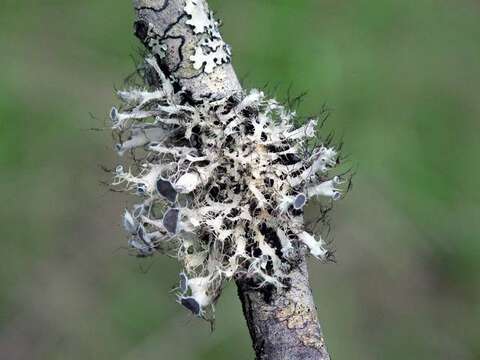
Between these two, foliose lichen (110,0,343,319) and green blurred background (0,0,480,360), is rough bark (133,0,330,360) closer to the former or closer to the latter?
foliose lichen (110,0,343,319)

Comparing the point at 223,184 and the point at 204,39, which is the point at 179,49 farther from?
the point at 223,184

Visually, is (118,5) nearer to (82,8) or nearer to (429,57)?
(82,8)

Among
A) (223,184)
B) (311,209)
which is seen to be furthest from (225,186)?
(311,209)

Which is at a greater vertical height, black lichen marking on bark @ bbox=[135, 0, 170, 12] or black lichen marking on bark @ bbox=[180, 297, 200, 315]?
black lichen marking on bark @ bbox=[135, 0, 170, 12]

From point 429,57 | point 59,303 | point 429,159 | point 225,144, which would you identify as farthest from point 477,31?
point 225,144

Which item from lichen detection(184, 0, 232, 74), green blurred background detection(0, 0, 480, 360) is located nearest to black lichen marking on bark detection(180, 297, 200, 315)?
lichen detection(184, 0, 232, 74)

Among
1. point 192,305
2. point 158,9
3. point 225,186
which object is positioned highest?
point 158,9

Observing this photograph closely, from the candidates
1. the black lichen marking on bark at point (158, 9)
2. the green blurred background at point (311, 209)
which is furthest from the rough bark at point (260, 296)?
the green blurred background at point (311, 209)
